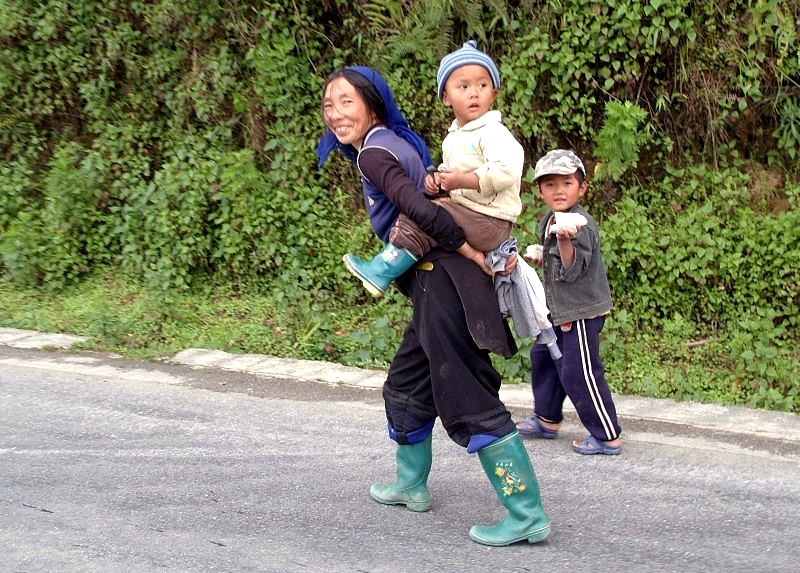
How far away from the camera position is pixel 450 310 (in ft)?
11.9

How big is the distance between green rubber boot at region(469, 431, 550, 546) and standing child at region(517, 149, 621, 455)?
110 centimetres

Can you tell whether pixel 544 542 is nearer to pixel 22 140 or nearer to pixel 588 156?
pixel 588 156

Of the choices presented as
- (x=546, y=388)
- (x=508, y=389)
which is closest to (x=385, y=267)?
(x=546, y=388)

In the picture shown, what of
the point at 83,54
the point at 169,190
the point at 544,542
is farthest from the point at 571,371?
the point at 83,54

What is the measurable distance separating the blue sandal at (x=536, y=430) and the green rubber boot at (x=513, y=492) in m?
1.28

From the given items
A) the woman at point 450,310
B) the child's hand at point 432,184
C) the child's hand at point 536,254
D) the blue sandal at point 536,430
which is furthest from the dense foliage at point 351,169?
the child's hand at point 432,184

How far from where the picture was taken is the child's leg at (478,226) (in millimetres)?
3557

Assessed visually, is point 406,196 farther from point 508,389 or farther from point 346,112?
point 508,389

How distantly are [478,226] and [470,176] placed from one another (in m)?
0.26

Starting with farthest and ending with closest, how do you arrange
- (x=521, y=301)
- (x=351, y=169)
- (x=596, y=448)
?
(x=351, y=169) < (x=596, y=448) < (x=521, y=301)

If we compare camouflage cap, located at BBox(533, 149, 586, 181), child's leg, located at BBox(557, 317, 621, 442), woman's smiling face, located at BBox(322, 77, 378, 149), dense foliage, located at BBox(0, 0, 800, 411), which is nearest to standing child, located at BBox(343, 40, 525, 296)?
woman's smiling face, located at BBox(322, 77, 378, 149)

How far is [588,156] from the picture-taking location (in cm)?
735

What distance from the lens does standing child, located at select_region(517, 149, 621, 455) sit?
4.48 meters

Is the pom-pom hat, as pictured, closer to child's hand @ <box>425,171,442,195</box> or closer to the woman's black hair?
the woman's black hair
